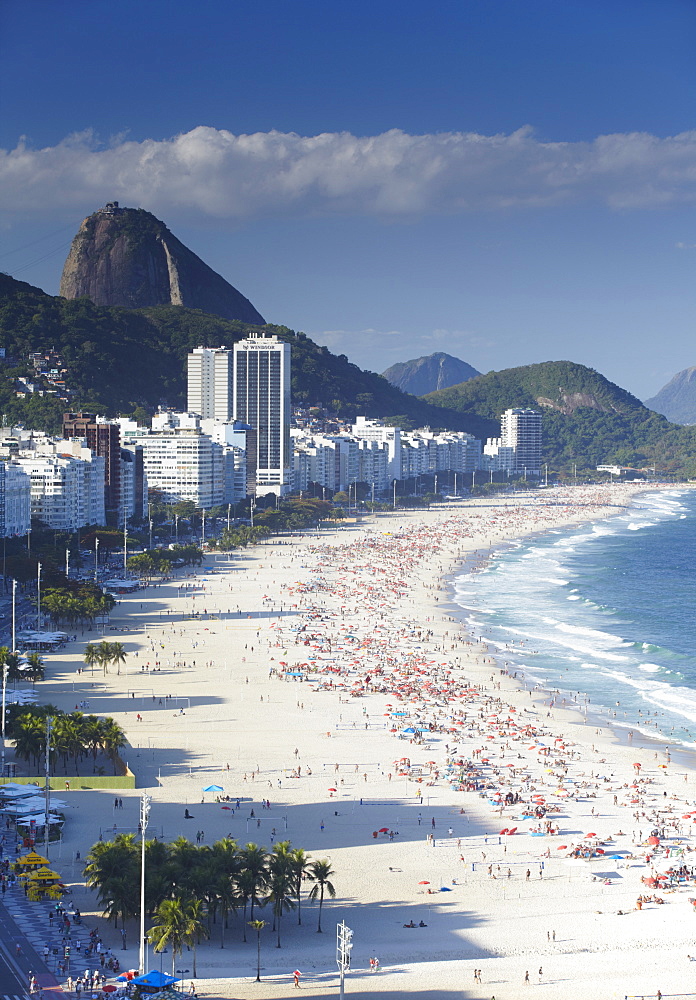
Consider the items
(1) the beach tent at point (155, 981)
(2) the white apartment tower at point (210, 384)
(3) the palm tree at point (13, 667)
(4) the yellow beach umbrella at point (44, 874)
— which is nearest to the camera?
(1) the beach tent at point (155, 981)

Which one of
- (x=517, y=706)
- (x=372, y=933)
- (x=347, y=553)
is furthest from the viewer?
(x=347, y=553)

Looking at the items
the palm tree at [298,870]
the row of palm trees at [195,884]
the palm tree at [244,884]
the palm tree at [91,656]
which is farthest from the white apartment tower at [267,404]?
the palm tree at [244,884]

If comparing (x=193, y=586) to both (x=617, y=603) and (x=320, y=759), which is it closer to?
(x=617, y=603)

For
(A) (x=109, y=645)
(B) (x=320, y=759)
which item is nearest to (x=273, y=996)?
(B) (x=320, y=759)

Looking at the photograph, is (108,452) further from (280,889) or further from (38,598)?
(280,889)

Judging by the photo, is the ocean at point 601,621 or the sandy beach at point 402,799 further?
the ocean at point 601,621

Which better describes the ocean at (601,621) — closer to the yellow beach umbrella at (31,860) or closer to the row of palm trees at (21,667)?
the row of palm trees at (21,667)

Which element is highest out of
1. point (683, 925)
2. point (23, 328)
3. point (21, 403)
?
point (23, 328)
